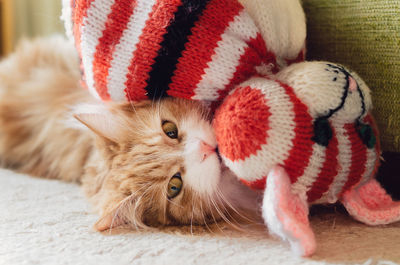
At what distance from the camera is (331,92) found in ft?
2.85

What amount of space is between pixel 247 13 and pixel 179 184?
480 millimetres

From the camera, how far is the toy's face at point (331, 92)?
2.84 ft

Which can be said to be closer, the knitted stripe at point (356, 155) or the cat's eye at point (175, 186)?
the knitted stripe at point (356, 155)

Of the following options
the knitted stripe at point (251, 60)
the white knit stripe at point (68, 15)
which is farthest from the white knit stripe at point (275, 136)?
the white knit stripe at point (68, 15)

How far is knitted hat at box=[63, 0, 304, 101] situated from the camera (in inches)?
37.3

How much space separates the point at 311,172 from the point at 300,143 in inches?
2.8

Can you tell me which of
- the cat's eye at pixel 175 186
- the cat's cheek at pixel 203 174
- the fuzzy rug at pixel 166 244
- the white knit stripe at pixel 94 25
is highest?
the white knit stripe at pixel 94 25

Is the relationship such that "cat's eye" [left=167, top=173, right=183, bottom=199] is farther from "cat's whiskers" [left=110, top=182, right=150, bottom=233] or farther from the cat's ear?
the cat's ear

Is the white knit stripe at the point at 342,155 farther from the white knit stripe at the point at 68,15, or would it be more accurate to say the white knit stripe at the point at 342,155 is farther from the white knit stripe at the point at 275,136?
the white knit stripe at the point at 68,15

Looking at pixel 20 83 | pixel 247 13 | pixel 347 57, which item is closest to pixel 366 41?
pixel 347 57

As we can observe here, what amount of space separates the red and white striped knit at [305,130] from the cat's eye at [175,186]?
0.75 ft

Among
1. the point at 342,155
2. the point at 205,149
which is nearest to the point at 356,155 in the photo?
the point at 342,155

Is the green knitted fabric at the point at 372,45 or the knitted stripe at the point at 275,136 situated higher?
the green knitted fabric at the point at 372,45

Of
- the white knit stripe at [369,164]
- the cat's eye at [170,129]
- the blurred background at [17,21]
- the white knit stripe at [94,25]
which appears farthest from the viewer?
the blurred background at [17,21]
